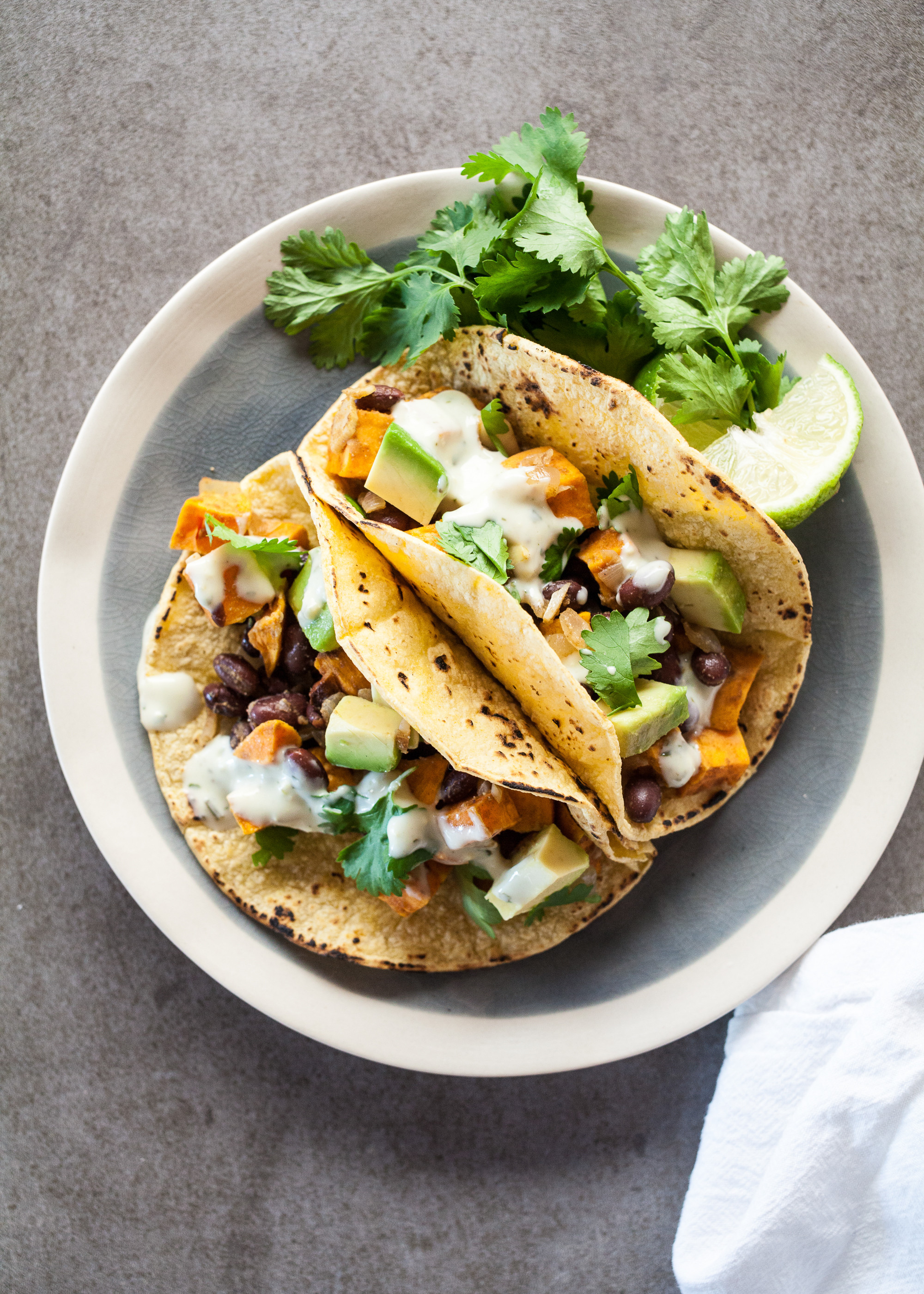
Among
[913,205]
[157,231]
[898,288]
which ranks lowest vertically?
[157,231]

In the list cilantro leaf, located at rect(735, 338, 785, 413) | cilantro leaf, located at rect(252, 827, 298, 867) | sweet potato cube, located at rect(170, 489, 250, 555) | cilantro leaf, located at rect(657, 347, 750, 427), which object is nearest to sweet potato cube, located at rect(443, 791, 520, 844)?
cilantro leaf, located at rect(252, 827, 298, 867)

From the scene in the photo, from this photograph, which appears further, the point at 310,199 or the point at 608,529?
the point at 310,199

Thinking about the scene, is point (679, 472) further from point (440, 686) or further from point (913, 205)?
point (913, 205)

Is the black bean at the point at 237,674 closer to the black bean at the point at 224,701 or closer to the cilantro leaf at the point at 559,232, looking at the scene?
the black bean at the point at 224,701

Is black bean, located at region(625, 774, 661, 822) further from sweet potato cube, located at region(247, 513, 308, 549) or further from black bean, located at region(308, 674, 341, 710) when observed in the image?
sweet potato cube, located at region(247, 513, 308, 549)

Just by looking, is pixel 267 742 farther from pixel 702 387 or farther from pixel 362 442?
pixel 702 387

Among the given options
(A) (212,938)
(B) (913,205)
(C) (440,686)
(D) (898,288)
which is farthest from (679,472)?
(A) (212,938)

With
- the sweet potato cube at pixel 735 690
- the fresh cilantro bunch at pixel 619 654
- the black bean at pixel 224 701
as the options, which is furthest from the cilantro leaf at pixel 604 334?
the black bean at pixel 224 701
